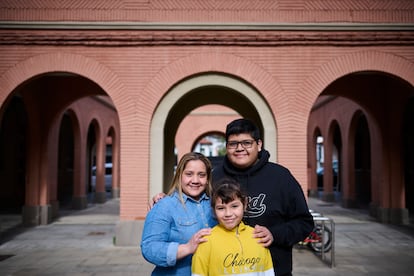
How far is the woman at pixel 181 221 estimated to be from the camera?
7.50 feet

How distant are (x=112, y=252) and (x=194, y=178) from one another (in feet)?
22.5

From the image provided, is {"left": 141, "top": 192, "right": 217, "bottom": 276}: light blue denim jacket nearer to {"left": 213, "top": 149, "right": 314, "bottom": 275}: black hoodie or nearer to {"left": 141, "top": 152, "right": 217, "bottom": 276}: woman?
{"left": 141, "top": 152, "right": 217, "bottom": 276}: woman

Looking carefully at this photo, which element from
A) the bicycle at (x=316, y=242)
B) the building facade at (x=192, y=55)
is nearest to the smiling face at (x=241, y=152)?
the bicycle at (x=316, y=242)

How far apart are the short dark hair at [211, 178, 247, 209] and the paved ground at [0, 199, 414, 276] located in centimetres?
513

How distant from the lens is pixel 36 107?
1223 cm

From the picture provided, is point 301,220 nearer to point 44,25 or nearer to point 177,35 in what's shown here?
point 177,35

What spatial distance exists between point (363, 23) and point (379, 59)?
96cm

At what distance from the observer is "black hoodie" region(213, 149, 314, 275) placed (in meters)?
2.55

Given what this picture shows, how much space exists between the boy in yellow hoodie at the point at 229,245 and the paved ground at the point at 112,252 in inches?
198

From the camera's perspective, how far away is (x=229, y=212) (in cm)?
231

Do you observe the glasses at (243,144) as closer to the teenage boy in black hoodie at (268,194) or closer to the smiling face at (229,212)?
the teenage boy in black hoodie at (268,194)

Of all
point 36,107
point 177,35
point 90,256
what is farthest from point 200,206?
point 36,107

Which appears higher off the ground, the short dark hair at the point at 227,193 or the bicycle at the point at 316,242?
the short dark hair at the point at 227,193

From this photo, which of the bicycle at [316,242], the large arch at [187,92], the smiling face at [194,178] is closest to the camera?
the smiling face at [194,178]
